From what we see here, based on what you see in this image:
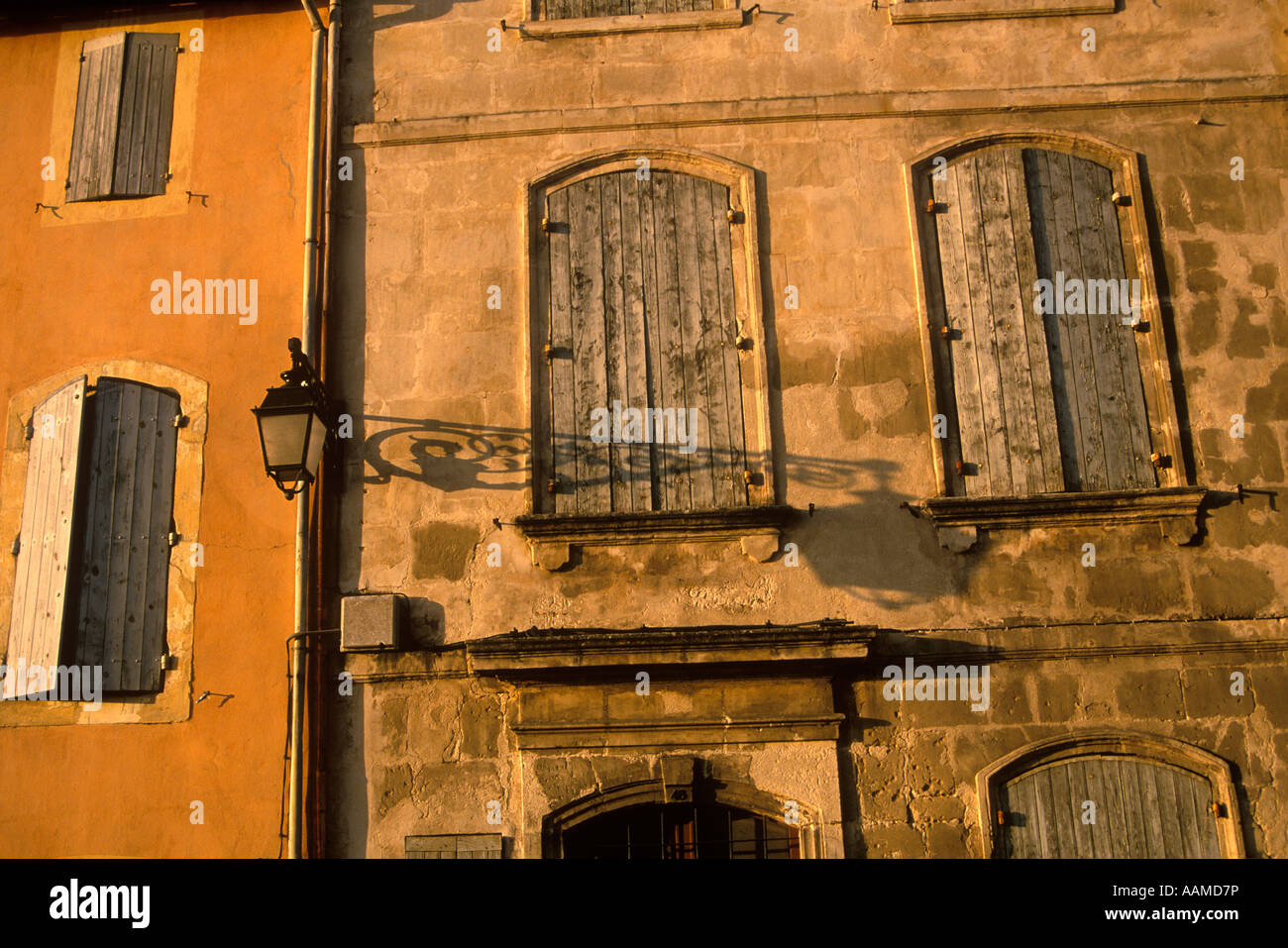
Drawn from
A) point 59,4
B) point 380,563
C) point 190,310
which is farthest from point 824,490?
point 59,4

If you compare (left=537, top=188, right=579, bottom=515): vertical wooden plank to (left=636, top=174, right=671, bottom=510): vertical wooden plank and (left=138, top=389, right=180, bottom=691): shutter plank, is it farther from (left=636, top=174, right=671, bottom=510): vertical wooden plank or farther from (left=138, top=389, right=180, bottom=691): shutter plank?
(left=138, top=389, right=180, bottom=691): shutter plank

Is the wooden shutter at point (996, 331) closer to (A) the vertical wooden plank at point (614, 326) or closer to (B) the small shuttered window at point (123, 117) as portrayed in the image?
(A) the vertical wooden plank at point (614, 326)

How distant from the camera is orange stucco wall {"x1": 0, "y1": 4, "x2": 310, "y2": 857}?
265 inches

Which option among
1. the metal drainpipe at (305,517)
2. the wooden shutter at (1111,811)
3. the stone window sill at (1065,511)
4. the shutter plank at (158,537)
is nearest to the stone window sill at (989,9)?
the stone window sill at (1065,511)

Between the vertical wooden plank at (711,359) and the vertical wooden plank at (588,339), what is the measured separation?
0.55 metres

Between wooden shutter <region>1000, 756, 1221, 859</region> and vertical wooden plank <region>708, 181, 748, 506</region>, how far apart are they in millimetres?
2229

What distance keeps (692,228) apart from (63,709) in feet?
15.2

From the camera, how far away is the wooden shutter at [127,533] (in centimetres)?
697

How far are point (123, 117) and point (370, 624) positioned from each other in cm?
388

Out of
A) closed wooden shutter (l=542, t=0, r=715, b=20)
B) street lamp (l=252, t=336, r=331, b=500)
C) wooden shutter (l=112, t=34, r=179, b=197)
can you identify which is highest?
closed wooden shutter (l=542, t=0, r=715, b=20)

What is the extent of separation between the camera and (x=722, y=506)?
22.6ft

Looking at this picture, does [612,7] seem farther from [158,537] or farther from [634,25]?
[158,537]

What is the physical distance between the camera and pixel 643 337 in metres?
7.25

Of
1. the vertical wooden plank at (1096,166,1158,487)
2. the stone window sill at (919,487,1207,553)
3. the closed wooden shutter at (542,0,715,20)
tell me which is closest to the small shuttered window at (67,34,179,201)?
the closed wooden shutter at (542,0,715,20)
